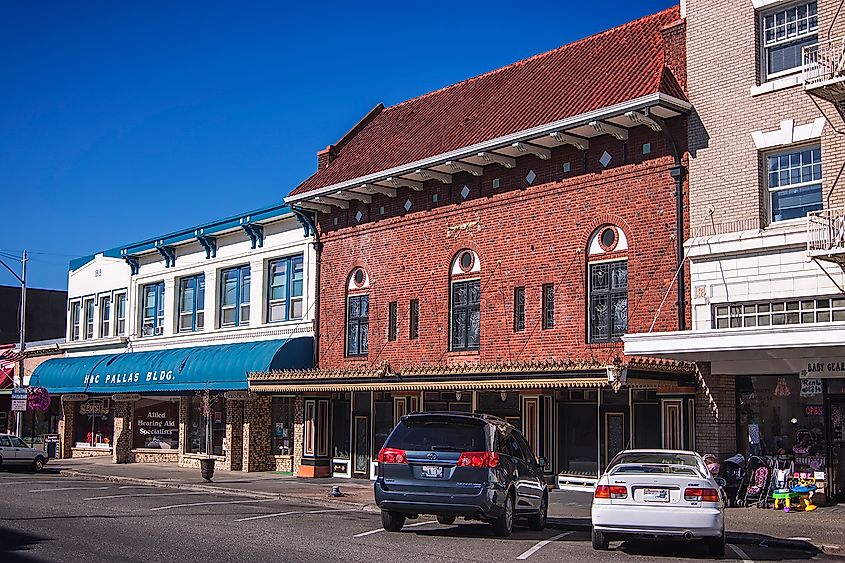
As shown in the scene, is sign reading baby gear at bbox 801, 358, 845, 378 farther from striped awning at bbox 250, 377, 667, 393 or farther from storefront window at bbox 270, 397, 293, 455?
storefront window at bbox 270, 397, 293, 455

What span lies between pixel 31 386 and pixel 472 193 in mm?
22871

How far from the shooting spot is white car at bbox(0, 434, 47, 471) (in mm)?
32562

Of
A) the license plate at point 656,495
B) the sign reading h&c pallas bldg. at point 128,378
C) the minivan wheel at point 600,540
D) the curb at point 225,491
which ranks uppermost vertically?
the sign reading h&c pallas bldg. at point 128,378

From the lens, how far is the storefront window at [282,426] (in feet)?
101

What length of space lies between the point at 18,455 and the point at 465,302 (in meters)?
16.7

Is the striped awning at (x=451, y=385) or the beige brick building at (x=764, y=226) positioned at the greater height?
the beige brick building at (x=764, y=226)

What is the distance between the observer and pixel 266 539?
14.0 metres

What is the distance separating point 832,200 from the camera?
743 inches

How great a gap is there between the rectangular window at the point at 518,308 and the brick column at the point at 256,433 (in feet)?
33.3

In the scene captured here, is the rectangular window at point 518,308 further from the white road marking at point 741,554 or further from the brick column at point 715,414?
the white road marking at point 741,554

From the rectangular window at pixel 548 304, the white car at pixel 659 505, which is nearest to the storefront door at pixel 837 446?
the rectangular window at pixel 548 304

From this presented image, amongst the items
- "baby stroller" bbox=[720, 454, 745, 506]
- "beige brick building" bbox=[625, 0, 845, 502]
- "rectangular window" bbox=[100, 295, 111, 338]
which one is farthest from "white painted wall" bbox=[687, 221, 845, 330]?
"rectangular window" bbox=[100, 295, 111, 338]

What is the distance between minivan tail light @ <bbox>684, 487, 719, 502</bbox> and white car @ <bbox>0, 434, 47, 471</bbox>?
1020 inches

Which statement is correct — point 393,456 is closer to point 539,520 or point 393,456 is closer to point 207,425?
point 539,520
